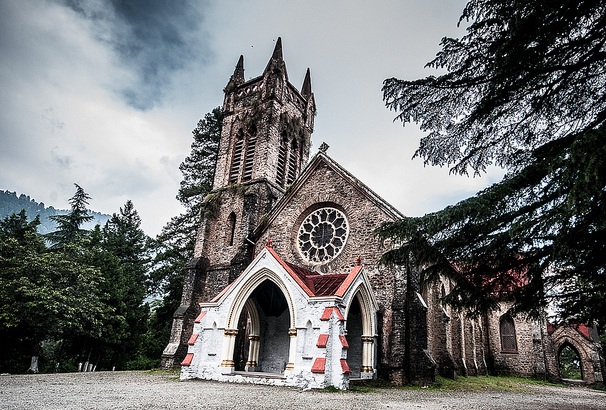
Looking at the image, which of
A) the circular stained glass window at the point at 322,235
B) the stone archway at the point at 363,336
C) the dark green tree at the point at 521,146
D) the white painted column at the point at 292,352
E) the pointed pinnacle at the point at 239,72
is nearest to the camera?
the dark green tree at the point at 521,146

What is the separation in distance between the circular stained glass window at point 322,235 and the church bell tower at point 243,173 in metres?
2.66

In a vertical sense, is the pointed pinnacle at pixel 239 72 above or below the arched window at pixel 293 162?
above

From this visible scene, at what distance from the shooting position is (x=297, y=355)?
13.0m

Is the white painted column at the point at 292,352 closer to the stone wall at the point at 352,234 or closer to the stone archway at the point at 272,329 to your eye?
the stone archway at the point at 272,329

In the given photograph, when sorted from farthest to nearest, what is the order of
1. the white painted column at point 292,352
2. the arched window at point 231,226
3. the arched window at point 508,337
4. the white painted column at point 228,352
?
the arched window at point 508,337 → the arched window at point 231,226 → the white painted column at point 228,352 → the white painted column at point 292,352

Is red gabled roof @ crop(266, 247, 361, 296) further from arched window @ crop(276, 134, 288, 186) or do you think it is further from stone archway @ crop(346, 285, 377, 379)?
arched window @ crop(276, 134, 288, 186)

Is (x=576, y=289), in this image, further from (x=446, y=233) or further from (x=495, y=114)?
(x=495, y=114)

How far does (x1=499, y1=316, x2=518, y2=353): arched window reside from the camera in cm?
2800

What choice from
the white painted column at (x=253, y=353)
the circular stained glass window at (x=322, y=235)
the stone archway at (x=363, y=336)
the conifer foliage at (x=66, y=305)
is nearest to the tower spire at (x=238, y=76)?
the circular stained glass window at (x=322, y=235)

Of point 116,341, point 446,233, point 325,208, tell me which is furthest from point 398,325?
point 116,341

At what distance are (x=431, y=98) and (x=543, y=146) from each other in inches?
82.4

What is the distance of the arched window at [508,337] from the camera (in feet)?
91.9

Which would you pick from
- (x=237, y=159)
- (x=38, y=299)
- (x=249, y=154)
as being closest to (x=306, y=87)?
(x=249, y=154)

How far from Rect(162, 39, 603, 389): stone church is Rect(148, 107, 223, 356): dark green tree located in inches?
249
